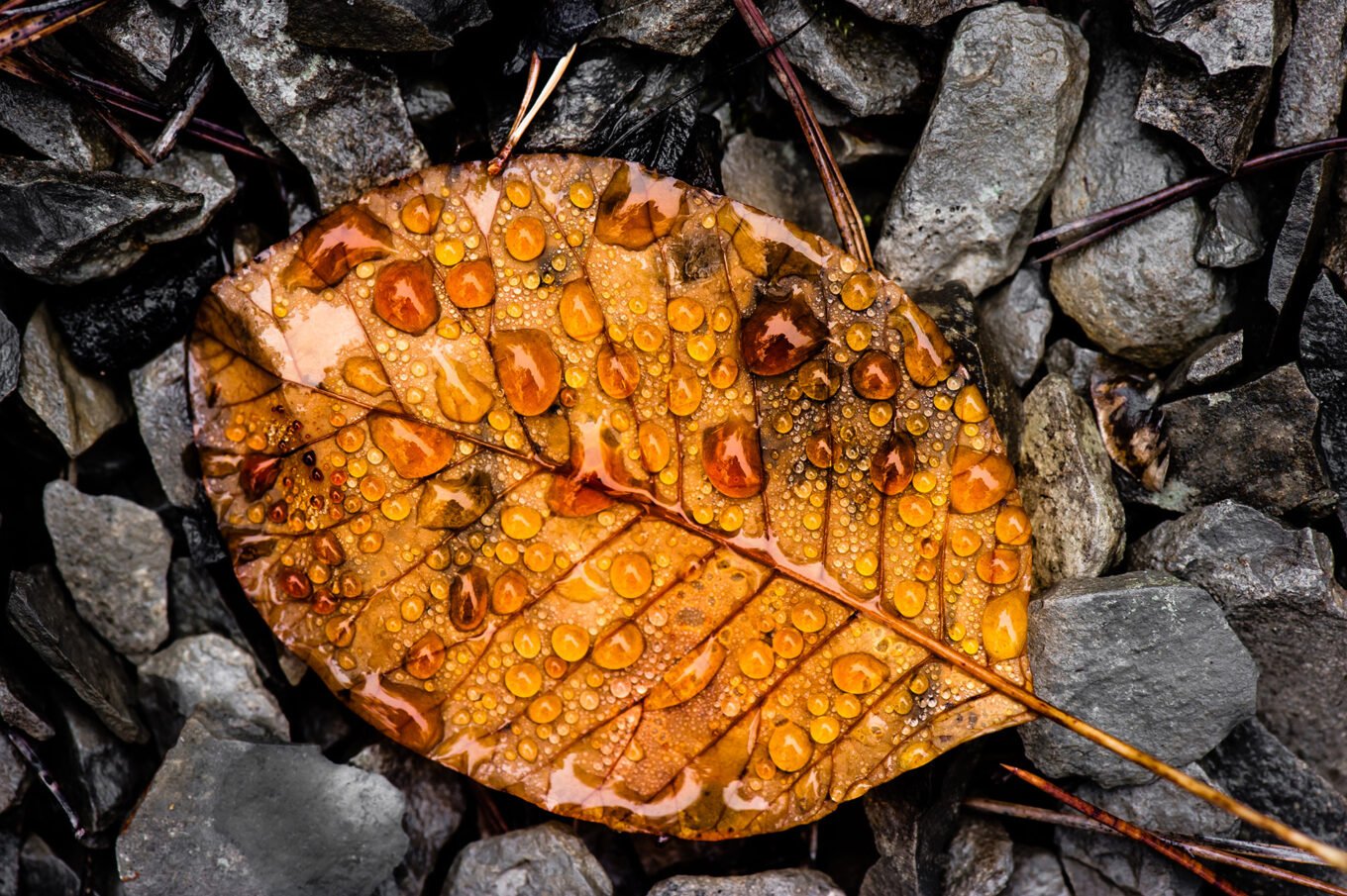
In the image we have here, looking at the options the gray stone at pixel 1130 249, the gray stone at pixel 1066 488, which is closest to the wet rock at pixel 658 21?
the gray stone at pixel 1130 249

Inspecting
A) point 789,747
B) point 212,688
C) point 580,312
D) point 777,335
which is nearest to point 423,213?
point 580,312

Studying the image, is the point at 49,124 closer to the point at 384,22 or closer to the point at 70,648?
the point at 384,22

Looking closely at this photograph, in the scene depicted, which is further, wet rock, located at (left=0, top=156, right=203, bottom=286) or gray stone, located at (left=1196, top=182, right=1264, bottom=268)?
gray stone, located at (left=1196, top=182, right=1264, bottom=268)

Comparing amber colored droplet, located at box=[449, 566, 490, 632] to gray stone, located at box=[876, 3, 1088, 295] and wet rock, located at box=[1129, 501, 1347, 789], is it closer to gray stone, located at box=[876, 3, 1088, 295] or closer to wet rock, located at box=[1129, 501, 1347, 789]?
gray stone, located at box=[876, 3, 1088, 295]

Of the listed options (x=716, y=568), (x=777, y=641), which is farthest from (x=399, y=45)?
(x=777, y=641)

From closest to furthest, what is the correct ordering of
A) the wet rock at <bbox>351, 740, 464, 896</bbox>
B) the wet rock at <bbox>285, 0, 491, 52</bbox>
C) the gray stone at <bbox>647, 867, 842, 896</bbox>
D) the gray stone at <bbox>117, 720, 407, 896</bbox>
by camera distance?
1. the wet rock at <bbox>285, 0, 491, 52</bbox>
2. the gray stone at <bbox>117, 720, 407, 896</bbox>
3. the gray stone at <bbox>647, 867, 842, 896</bbox>
4. the wet rock at <bbox>351, 740, 464, 896</bbox>

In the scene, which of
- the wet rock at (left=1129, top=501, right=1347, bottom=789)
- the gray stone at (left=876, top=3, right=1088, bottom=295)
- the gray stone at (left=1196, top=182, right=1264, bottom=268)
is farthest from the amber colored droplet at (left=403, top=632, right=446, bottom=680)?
the gray stone at (left=1196, top=182, right=1264, bottom=268)

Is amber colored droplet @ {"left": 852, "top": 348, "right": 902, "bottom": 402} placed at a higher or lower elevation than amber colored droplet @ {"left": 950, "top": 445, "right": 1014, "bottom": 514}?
higher
